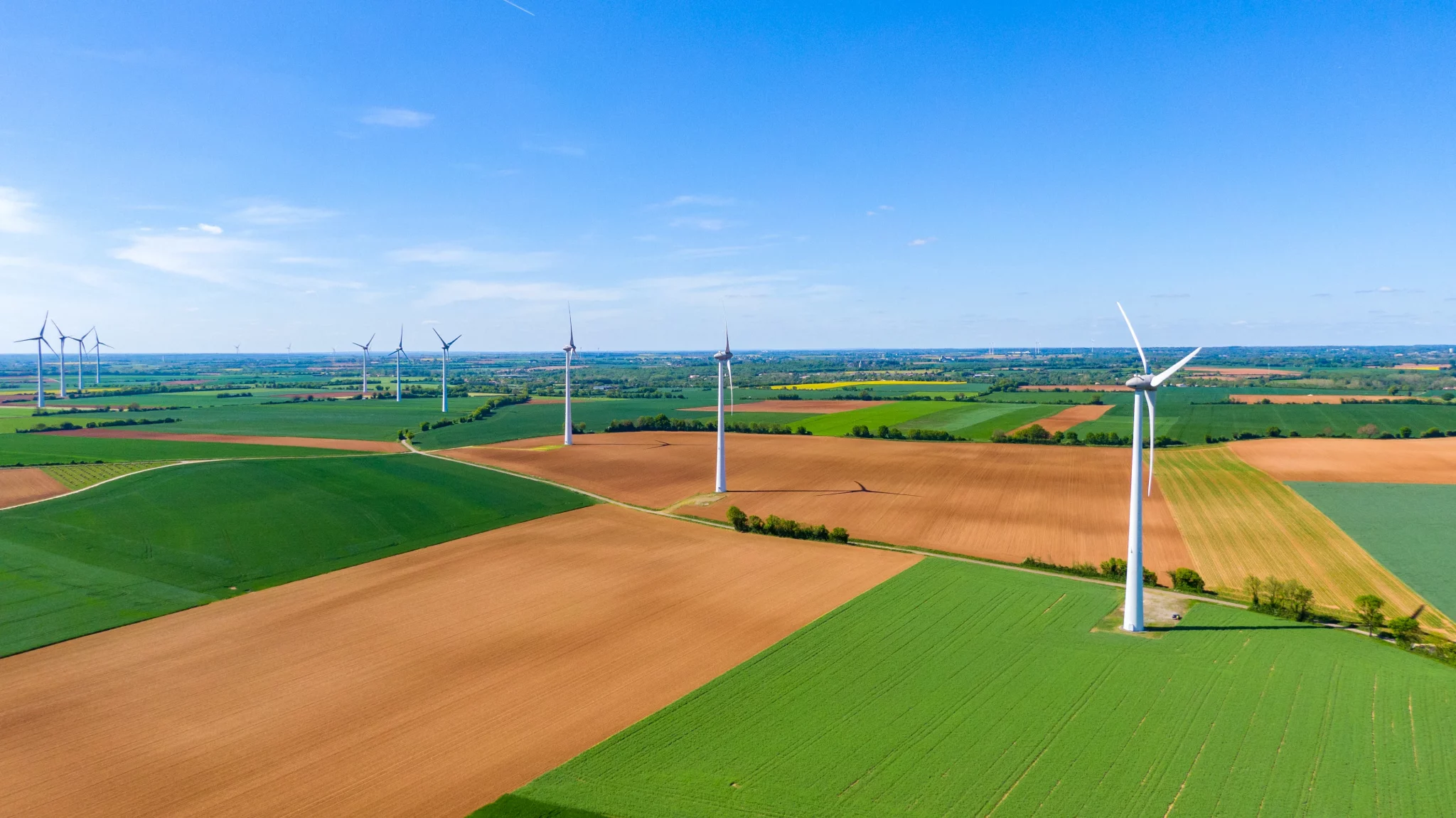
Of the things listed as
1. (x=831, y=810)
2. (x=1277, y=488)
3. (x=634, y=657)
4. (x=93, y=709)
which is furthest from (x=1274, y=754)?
(x=1277, y=488)

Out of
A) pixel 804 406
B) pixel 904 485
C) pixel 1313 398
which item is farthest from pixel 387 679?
pixel 1313 398

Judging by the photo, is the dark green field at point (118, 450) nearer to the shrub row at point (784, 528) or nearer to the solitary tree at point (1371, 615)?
the shrub row at point (784, 528)

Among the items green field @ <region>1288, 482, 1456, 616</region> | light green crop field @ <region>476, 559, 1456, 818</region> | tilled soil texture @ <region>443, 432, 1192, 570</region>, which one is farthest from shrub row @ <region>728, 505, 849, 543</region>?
green field @ <region>1288, 482, 1456, 616</region>

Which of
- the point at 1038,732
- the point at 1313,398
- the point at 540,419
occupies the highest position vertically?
the point at 1313,398

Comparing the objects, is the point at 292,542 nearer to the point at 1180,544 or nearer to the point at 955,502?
the point at 955,502

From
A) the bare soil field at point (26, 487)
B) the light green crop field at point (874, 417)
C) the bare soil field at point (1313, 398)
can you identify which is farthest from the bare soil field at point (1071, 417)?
the bare soil field at point (26, 487)

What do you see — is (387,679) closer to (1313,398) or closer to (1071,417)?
(1071,417)
